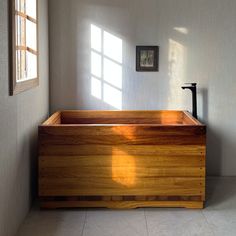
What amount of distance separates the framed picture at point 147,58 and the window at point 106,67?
18cm

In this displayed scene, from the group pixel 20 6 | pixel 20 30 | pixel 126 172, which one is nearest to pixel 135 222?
pixel 126 172

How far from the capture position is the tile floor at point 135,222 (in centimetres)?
293

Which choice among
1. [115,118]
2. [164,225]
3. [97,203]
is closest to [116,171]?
[97,203]

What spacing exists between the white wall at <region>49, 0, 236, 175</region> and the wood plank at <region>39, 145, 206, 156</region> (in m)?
1.03

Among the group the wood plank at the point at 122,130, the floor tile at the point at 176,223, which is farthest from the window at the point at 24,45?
the floor tile at the point at 176,223

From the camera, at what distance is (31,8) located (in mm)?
3424

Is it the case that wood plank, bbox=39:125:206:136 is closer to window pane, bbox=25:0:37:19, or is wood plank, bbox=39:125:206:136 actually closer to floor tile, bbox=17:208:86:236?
floor tile, bbox=17:208:86:236

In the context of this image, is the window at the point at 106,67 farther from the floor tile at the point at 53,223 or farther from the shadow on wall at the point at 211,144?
the floor tile at the point at 53,223

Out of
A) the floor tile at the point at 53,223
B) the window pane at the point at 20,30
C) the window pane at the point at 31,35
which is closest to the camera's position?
the floor tile at the point at 53,223

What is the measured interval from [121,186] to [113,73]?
52.8 inches

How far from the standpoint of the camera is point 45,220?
3.13 meters

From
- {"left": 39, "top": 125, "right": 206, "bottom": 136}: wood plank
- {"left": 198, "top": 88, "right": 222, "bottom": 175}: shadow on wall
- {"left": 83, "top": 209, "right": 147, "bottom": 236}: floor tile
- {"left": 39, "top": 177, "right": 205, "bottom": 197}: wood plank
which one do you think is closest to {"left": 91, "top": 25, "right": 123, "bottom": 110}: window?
{"left": 198, "top": 88, "right": 222, "bottom": 175}: shadow on wall

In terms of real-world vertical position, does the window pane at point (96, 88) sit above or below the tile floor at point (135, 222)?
above

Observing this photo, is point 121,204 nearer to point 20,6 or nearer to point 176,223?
point 176,223
